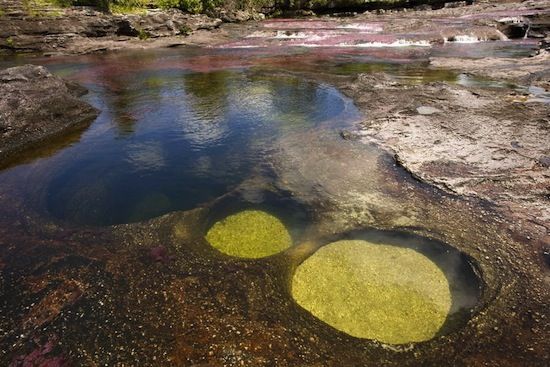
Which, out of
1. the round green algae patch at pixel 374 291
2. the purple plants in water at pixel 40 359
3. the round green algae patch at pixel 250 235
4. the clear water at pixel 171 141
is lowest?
the purple plants in water at pixel 40 359

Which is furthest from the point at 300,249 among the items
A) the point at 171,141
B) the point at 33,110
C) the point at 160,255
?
the point at 33,110

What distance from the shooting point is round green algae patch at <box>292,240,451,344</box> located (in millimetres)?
5910

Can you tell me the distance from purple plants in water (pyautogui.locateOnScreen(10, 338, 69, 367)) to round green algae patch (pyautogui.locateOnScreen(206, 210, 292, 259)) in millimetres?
3305

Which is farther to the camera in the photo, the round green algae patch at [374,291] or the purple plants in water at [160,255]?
the purple plants in water at [160,255]

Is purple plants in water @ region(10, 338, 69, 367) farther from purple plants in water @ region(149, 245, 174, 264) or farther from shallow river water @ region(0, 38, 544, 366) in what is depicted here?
purple plants in water @ region(149, 245, 174, 264)

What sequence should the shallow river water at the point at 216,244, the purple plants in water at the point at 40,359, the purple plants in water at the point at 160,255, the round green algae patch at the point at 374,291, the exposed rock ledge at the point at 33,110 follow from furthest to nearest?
the exposed rock ledge at the point at 33,110 < the purple plants in water at the point at 160,255 < the round green algae patch at the point at 374,291 < the shallow river water at the point at 216,244 < the purple plants in water at the point at 40,359

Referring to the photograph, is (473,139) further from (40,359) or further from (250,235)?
(40,359)

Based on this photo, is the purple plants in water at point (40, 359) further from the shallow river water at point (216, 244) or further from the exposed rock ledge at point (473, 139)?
the exposed rock ledge at point (473, 139)

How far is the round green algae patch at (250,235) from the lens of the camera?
776cm

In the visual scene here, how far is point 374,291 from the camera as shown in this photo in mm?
6582

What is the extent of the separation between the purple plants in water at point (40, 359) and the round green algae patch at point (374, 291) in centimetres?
380

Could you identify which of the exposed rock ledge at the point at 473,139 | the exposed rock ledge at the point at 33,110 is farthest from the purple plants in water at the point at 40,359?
the exposed rock ledge at the point at 33,110

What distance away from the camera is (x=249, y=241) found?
806 centimetres

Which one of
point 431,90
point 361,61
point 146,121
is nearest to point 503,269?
point 431,90
